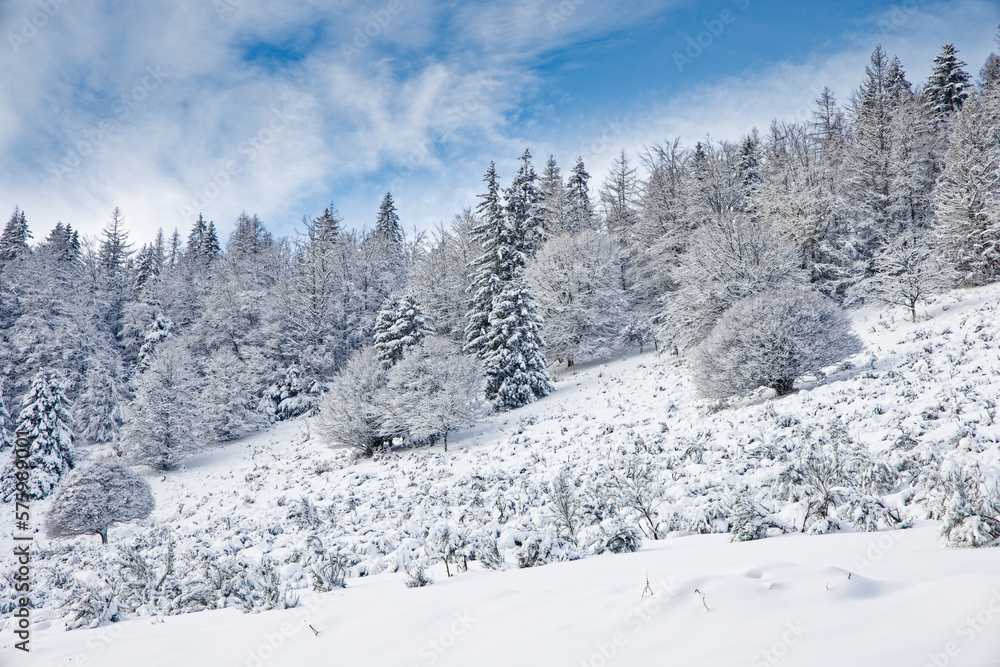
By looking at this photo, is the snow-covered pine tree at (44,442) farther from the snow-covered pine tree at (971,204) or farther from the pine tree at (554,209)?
the snow-covered pine tree at (971,204)

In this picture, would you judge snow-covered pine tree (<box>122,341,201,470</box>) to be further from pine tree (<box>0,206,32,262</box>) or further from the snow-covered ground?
pine tree (<box>0,206,32,262</box>)

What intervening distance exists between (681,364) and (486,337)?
10114 millimetres

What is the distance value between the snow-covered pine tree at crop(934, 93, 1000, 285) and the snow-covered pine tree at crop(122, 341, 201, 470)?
36589mm

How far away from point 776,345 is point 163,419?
29.3 metres

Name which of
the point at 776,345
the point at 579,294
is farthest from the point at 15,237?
the point at 776,345

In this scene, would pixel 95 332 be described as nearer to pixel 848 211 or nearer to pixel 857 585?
pixel 857 585

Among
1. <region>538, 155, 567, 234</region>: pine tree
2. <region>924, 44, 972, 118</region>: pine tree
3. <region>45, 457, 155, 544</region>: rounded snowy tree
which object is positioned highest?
<region>924, 44, 972, 118</region>: pine tree

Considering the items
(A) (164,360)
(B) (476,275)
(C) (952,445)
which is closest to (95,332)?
(A) (164,360)

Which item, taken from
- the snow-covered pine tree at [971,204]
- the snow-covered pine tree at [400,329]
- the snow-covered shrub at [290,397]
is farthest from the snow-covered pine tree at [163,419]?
the snow-covered pine tree at [971,204]

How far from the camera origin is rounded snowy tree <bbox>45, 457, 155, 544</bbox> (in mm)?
13664

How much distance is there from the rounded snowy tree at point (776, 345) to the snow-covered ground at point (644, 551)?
69 centimetres

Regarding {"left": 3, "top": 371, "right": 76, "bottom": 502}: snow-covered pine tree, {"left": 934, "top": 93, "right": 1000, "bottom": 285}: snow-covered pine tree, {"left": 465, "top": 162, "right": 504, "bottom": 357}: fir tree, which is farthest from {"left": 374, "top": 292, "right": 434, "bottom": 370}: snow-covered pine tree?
{"left": 934, "top": 93, "right": 1000, "bottom": 285}: snow-covered pine tree

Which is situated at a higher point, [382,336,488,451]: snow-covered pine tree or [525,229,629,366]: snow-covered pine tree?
[525,229,629,366]: snow-covered pine tree

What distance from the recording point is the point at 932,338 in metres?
13.7
